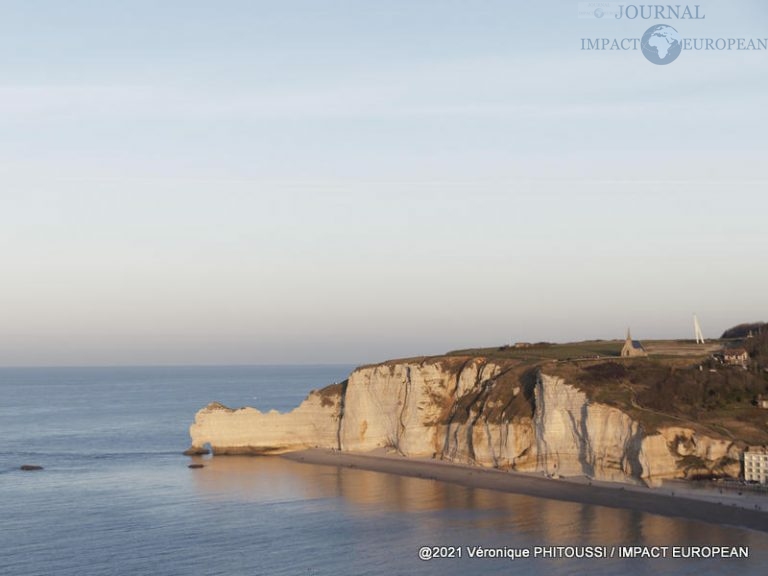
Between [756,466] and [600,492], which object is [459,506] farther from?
[756,466]

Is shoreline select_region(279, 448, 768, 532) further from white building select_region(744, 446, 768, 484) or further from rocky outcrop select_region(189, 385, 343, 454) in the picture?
rocky outcrop select_region(189, 385, 343, 454)

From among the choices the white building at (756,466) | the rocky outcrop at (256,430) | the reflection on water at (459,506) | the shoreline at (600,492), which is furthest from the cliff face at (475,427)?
the reflection on water at (459,506)

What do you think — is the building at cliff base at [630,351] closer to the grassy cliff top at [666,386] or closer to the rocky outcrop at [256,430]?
the grassy cliff top at [666,386]

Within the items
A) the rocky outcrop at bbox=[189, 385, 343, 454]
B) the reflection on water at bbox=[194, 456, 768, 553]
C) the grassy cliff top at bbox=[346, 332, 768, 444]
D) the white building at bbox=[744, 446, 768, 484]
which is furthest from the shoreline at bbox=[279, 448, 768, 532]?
the rocky outcrop at bbox=[189, 385, 343, 454]

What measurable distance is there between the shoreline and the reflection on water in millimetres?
1232

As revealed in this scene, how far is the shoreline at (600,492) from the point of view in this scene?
57656 mm

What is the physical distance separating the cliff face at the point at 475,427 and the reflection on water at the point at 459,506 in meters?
6.04

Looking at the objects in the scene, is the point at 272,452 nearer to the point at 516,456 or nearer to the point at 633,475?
the point at 516,456

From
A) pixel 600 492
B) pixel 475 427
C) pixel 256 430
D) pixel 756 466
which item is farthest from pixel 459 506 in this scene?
pixel 256 430

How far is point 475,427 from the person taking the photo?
258ft

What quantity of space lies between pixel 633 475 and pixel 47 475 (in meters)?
47.0

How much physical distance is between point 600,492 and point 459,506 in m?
9.68

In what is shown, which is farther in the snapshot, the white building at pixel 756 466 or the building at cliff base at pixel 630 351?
the building at cliff base at pixel 630 351

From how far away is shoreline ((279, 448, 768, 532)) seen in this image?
57.7 meters
